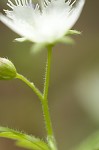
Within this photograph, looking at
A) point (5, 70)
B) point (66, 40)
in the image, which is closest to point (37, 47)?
point (66, 40)

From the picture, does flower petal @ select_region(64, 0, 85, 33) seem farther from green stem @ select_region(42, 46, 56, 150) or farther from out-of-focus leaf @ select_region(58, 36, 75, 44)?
green stem @ select_region(42, 46, 56, 150)

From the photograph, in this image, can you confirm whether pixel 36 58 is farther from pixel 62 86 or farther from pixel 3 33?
pixel 3 33

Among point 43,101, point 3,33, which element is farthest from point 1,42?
point 43,101

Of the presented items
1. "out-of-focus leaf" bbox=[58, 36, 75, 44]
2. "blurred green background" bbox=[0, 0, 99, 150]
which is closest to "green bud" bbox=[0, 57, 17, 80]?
"out-of-focus leaf" bbox=[58, 36, 75, 44]

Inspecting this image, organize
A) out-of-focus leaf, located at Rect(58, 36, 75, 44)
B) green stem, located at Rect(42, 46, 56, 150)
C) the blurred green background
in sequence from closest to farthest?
out-of-focus leaf, located at Rect(58, 36, 75, 44), green stem, located at Rect(42, 46, 56, 150), the blurred green background

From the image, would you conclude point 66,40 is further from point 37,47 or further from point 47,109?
point 47,109
